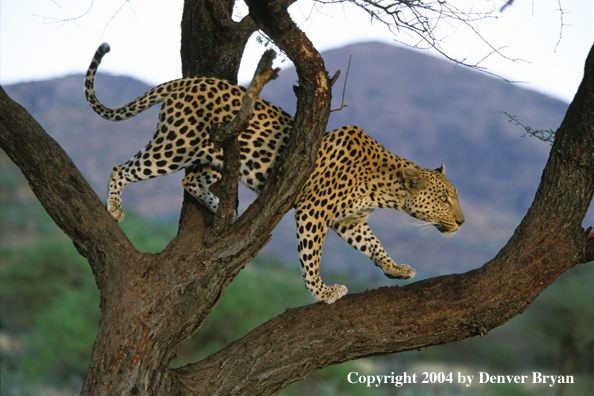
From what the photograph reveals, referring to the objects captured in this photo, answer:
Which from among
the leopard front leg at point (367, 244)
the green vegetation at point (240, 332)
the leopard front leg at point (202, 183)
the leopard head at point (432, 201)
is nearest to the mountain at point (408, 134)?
the green vegetation at point (240, 332)

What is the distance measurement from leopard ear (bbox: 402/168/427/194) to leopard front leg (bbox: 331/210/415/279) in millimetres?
549

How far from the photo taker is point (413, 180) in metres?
4.76

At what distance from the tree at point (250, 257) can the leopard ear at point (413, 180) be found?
110cm

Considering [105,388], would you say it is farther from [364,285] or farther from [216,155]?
[364,285]

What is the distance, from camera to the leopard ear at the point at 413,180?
4.71m

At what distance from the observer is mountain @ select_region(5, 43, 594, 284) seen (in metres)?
28.5

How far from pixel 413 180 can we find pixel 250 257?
1.70 meters

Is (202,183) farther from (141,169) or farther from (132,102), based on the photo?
(132,102)

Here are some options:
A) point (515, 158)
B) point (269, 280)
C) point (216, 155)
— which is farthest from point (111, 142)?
point (216, 155)

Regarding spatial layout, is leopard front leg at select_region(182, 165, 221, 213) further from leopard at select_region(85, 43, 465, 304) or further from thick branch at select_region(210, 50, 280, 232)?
thick branch at select_region(210, 50, 280, 232)

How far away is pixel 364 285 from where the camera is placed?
78.6ft

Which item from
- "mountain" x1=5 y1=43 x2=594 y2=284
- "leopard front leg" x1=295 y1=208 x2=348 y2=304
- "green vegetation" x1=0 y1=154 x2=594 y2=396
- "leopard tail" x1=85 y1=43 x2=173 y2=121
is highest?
"mountain" x1=5 y1=43 x2=594 y2=284

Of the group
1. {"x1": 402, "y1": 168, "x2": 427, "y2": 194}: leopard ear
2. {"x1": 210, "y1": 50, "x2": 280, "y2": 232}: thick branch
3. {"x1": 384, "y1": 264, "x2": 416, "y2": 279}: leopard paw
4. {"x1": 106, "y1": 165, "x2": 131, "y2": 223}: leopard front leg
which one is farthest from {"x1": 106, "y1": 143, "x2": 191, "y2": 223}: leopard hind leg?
{"x1": 384, "y1": 264, "x2": 416, "y2": 279}: leopard paw

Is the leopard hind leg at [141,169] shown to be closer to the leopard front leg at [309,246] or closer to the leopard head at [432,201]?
the leopard front leg at [309,246]
